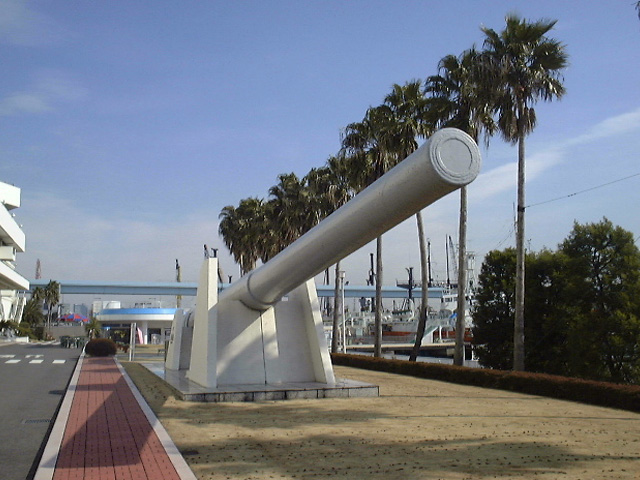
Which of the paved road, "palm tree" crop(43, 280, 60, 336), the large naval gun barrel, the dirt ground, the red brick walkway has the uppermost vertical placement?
"palm tree" crop(43, 280, 60, 336)

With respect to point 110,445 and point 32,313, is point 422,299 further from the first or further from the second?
point 32,313

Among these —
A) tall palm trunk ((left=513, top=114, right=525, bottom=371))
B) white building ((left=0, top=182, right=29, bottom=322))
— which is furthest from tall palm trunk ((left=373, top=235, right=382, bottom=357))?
white building ((left=0, top=182, right=29, bottom=322))

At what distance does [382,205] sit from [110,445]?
4912mm

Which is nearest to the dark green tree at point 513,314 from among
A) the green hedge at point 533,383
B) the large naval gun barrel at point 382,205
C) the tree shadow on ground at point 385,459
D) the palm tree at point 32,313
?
the green hedge at point 533,383

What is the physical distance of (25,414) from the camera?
11.9m

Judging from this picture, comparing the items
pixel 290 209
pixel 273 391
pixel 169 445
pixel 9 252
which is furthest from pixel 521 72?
pixel 9 252

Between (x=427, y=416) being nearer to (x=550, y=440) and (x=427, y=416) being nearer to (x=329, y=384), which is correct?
(x=550, y=440)

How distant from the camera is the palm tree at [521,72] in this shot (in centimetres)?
1897

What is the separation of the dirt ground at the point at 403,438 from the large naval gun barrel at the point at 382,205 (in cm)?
269

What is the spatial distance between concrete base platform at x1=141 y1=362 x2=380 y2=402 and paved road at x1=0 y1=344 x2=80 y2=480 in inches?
110

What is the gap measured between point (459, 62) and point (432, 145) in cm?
1576

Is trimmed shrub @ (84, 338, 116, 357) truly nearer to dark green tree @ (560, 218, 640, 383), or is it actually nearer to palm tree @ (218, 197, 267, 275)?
palm tree @ (218, 197, 267, 275)

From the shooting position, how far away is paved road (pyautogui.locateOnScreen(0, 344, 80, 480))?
25.5ft

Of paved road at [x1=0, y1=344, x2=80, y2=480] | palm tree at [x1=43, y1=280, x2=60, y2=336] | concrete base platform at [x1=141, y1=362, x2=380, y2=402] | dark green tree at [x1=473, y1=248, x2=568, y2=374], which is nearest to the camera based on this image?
paved road at [x1=0, y1=344, x2=80, y2=480]
